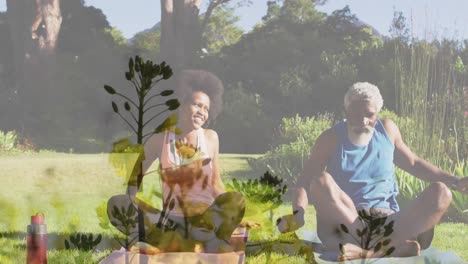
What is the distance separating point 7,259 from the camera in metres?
0.75

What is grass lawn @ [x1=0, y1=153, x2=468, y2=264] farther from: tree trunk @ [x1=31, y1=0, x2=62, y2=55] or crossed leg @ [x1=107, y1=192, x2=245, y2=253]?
crossed leg @ [x1=107, y1=192, x2=245, y2=253]

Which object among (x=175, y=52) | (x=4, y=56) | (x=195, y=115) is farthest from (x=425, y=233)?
(x=4, y=56)

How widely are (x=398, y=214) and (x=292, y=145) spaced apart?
158 cm

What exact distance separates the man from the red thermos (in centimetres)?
264

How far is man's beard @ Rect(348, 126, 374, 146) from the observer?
3.87m

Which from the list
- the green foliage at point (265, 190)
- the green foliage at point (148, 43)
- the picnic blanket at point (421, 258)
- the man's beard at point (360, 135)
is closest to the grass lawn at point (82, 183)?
the picnic blanket at point (421, 258)

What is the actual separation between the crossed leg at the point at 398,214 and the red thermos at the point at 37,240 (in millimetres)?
2669

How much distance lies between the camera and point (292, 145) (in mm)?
5242

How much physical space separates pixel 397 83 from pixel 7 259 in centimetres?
470

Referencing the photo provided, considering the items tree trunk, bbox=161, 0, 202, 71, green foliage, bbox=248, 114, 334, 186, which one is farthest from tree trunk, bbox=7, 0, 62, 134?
green foliage, bbox=248, 114, 334, 186

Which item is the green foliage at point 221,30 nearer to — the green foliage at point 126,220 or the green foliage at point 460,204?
the green foliage at point 460,204

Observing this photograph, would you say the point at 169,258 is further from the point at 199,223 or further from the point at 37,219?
the point at 37,219

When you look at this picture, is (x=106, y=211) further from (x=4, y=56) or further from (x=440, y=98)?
(x=4, y=56)

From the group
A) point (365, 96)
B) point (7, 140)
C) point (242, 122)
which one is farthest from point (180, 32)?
point (365, 96)
